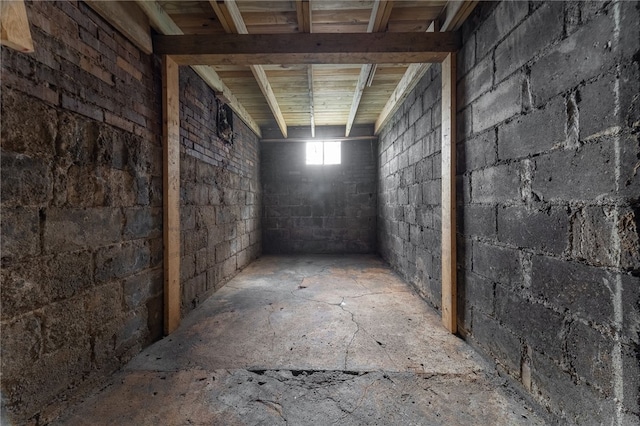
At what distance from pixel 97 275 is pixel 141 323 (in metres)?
0.54

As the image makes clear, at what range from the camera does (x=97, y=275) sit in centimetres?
154

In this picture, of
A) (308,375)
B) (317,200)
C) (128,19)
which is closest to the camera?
(308,375)

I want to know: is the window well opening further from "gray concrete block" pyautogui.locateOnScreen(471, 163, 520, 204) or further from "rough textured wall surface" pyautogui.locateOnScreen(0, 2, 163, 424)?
"gray concrete block" pyautogui.locateOnScreen(471, 163, 520, 204)

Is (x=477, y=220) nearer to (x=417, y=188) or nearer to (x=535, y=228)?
(x=535, y=228)

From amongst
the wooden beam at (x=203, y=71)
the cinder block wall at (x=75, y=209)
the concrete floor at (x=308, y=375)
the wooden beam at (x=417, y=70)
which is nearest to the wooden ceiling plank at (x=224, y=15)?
the wooden beam at (x=203, y=71)

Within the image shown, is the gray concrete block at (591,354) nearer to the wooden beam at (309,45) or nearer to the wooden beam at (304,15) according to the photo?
the wooden beam at (309,45)

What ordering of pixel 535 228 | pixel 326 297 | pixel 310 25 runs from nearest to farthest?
pixel 535 228
pixel 310 25
pixel 326 297

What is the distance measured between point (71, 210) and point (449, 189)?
2.42 m

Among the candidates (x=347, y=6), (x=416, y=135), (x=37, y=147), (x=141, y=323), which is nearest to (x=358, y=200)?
(x=416, y=135)

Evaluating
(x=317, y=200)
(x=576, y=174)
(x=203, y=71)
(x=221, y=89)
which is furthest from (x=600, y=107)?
(x=317, y=200)

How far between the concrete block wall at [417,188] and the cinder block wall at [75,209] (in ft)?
8.02

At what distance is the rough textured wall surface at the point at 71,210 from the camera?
1.15 meters

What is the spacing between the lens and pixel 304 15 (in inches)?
74.3

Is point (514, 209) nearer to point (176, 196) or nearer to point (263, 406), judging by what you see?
point (263, 406)
